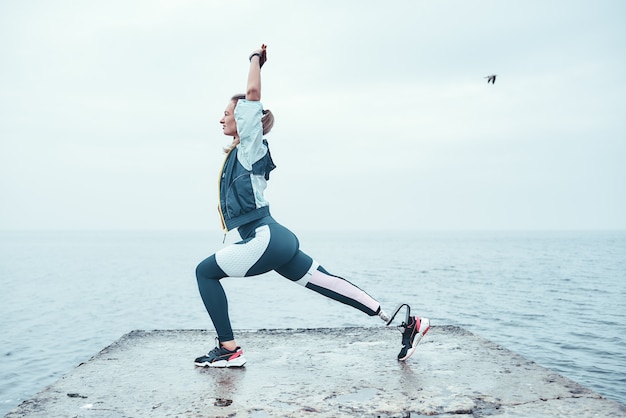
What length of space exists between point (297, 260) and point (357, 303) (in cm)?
64

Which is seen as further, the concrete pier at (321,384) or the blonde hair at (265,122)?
the blonde hair at (265,122)

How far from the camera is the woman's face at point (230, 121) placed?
4461 mm

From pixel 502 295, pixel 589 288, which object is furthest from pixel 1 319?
pixel 589 288

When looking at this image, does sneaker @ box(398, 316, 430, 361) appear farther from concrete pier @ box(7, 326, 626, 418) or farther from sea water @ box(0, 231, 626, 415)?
sea water @ box(0, 231, 626, 415)

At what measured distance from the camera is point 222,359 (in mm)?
4426

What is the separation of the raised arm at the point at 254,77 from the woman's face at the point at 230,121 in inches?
13.8

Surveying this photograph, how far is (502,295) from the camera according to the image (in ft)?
90.3

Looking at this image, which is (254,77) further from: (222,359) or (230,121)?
(222,359)

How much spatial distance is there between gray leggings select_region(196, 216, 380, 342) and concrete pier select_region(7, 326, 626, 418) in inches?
19.8

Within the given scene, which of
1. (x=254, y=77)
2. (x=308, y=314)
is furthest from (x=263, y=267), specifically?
(x=308, y=314)

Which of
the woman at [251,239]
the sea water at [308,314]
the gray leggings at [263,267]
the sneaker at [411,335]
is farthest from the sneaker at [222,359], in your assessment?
the sneaker at [411,335]

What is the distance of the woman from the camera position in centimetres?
417

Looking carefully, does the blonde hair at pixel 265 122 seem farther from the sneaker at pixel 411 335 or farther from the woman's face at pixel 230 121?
the sneaker at pixel 411 335

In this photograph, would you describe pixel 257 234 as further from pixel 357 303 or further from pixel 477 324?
pixel 477 324
